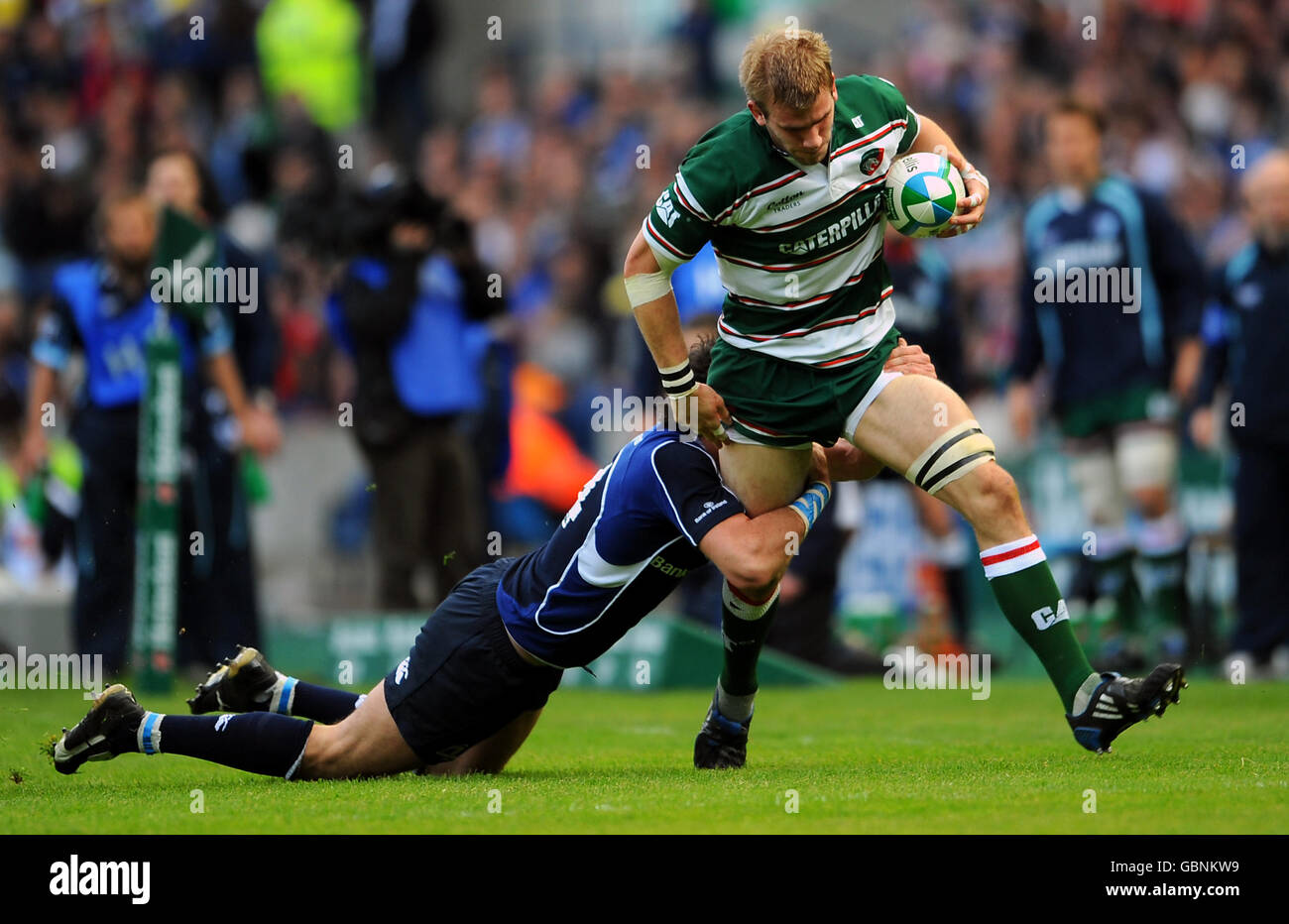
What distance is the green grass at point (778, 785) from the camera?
5031 mm

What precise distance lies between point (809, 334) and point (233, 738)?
7.69ft

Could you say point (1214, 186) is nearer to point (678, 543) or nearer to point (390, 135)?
point (390, 135)

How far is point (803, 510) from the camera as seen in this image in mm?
6332

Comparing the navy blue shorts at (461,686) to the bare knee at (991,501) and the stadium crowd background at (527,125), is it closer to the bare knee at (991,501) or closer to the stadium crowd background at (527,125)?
the bare knee at (991,501)

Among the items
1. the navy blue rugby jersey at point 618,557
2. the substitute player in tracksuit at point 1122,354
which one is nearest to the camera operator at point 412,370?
the substitute player in tracksuit at point 1122,354

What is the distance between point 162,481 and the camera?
34.7ft

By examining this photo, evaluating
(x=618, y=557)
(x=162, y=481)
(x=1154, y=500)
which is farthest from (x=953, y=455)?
(x=162, y=481)

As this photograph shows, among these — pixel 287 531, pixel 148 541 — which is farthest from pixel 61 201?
pixel 148 541

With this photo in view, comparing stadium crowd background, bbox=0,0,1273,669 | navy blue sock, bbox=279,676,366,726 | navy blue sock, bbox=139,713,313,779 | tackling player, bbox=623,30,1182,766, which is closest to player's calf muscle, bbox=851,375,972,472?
tackling player, bbox=623,30,1182,766

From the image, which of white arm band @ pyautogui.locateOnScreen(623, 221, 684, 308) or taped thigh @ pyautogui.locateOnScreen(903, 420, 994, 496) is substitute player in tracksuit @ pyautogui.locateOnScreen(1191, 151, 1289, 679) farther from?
white arm band @ pyautogui.locateOnScreen(623, 221, 684, 308)

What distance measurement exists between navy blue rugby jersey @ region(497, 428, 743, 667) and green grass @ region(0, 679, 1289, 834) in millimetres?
493

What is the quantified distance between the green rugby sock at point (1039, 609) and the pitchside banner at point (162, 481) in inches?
219

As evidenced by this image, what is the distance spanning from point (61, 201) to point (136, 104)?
1.60m

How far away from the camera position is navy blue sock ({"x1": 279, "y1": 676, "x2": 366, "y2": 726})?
21.7 feet
